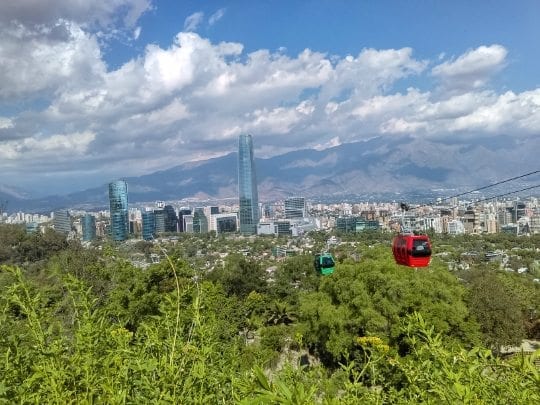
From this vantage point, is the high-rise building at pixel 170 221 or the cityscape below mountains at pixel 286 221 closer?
the cityscape below mountains at pixel 286 221

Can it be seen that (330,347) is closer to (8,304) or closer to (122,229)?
(8,304)

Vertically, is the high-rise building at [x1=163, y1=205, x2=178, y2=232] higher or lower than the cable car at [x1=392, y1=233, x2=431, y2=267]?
higher

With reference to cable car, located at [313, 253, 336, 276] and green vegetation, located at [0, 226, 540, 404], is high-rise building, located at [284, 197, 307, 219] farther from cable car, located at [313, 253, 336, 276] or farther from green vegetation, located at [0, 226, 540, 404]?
cable car, located at [313, 253, 336, 276]

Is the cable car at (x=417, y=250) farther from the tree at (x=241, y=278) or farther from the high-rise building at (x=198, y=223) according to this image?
the high-rise building at (x=198, y=223)

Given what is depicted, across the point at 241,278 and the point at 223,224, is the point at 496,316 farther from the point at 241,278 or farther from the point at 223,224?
the point at 223,224

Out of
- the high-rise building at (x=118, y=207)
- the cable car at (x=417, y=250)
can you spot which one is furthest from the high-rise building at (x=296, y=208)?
the cable car at (x=417, y=250)

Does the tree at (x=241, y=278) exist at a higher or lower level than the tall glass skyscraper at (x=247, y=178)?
lower

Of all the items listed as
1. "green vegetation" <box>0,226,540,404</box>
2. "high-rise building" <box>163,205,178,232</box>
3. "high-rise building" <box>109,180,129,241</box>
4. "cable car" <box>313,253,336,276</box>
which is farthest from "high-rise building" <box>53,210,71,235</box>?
"cable car" <box>313,253,336,276</box>
